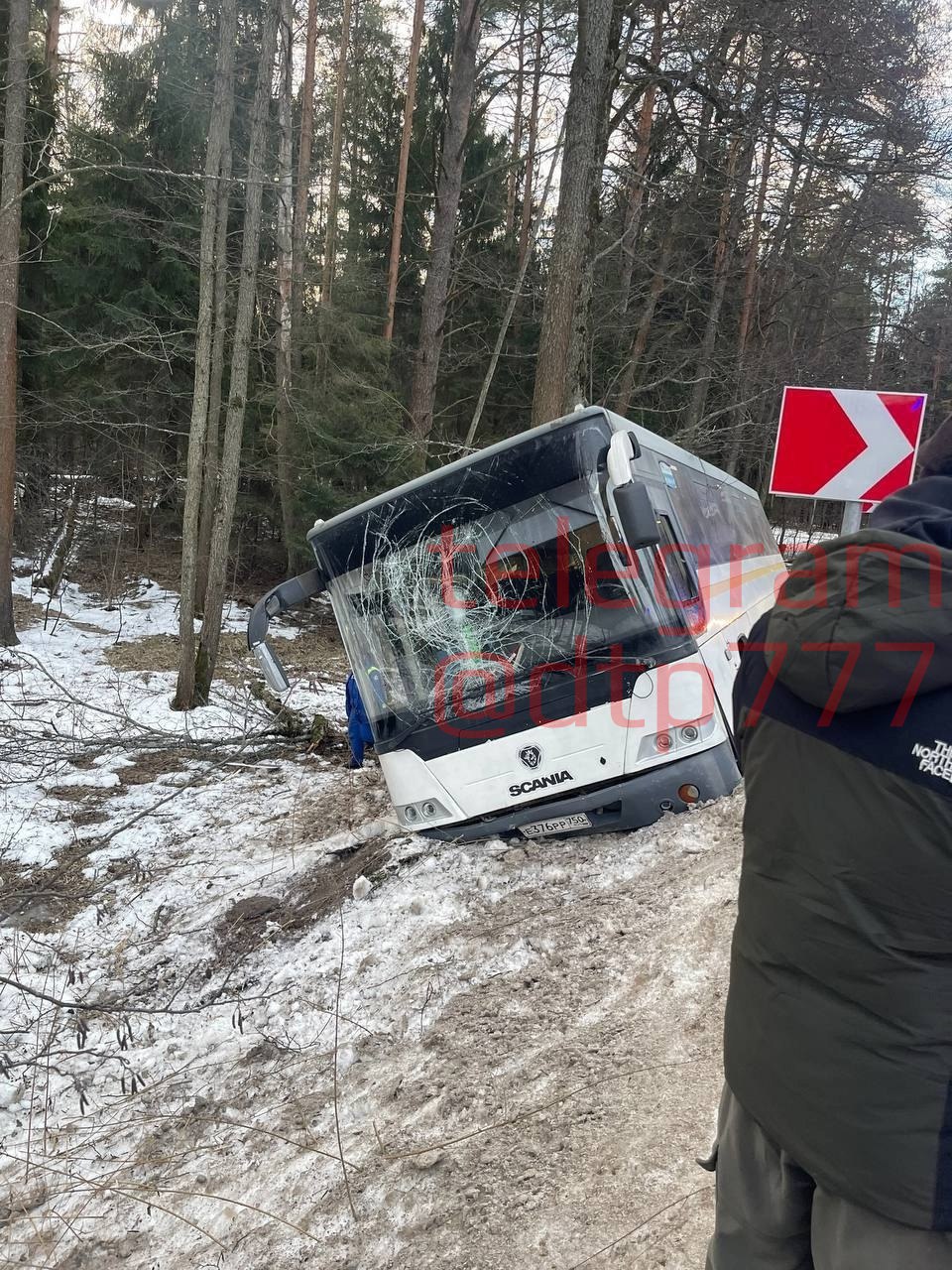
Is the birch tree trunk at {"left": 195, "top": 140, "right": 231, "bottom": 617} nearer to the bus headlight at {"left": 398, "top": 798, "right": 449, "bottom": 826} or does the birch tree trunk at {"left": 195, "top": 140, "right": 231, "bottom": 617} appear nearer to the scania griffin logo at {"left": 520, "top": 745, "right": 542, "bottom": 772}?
the bus headlight at {"left": 398, "top": 798, "right": 449, "bottom": 826}

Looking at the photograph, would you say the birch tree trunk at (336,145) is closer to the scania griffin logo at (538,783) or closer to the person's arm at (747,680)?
the scania griffin logo at (538,783)

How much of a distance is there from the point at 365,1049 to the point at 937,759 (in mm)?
3435

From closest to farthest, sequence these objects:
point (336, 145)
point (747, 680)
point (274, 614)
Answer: point (747, 680), point (274, 614), point (336, 145)

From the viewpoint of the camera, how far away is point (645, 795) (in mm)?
5262

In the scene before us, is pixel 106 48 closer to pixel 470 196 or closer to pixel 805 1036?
pixel 470 196

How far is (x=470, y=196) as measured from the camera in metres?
21.3

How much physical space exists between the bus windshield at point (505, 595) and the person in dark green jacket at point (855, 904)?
143 inches

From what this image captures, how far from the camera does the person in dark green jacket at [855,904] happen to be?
131 cm

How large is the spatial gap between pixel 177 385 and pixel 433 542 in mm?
17149

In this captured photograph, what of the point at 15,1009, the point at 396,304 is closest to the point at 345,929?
the point at 15,1009

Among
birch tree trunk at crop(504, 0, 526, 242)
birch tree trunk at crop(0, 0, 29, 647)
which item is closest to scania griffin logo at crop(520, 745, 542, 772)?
birch tree trunk at crop(0, 0, 29, 647)

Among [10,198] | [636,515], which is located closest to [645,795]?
[636,515]

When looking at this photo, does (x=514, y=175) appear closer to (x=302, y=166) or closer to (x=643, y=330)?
(x=302, y=166)

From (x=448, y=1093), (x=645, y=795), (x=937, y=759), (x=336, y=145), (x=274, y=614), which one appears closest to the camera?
(x=937, y=759)
